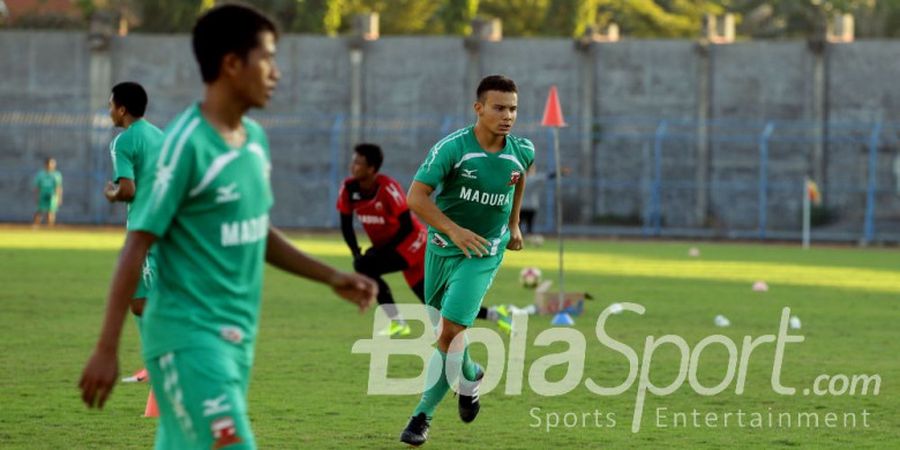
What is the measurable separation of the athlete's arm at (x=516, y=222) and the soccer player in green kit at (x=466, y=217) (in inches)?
5.0

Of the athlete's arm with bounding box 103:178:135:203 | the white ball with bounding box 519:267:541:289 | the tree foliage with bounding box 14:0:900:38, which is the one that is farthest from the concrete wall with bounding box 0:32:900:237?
the athlete's arm with bounding box 103:178:135:203

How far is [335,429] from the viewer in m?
10.6

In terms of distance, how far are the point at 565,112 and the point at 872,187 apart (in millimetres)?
9227

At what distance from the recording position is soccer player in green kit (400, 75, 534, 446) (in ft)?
33.7

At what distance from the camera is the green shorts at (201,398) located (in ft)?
18.9

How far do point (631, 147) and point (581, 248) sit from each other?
10370mm

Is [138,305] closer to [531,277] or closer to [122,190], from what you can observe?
[122,190]

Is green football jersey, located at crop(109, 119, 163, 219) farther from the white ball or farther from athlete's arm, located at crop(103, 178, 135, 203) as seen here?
the white ball

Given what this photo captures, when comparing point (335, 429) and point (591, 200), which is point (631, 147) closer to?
point (591, 200)

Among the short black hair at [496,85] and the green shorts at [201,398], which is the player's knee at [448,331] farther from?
the green shorts at [201,398]

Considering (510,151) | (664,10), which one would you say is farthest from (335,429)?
(664,10)

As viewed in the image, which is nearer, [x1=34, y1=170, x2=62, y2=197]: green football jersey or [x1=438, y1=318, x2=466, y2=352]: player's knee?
[x1=438, y1=318, x2=466, y2=352]: player's knee

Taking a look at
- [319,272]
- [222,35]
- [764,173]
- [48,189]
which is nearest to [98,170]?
[48,189]

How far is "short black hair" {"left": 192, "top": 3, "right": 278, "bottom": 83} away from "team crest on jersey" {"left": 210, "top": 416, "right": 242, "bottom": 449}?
120 cm
